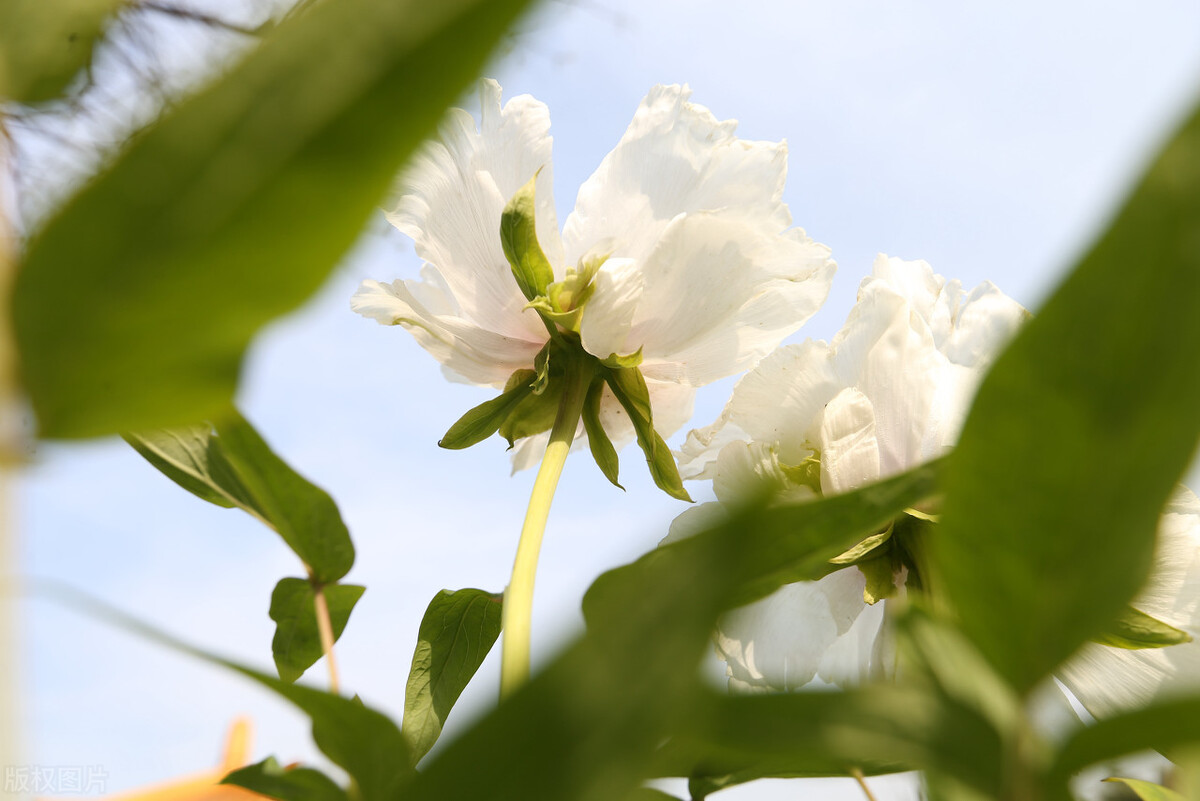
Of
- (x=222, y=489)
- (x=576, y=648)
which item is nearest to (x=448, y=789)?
(x=576, y=648)

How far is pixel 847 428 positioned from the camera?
308 millimetres

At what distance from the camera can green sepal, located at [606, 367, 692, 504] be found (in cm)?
35

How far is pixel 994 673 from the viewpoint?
9 cm

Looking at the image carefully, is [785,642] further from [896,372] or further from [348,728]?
[348,728]

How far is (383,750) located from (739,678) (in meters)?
0.22

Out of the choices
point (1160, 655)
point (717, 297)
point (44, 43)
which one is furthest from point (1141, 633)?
point (44, 43)

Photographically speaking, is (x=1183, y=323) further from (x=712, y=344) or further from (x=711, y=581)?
(x=712, y=344)

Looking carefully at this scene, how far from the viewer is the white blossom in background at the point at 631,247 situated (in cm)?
31

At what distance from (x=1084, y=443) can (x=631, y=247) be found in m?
0.28

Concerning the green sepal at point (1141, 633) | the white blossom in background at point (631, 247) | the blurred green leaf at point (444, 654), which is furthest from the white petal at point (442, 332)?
the green sepal at point (1141, 633)

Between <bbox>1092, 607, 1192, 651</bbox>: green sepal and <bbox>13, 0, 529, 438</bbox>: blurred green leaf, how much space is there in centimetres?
23

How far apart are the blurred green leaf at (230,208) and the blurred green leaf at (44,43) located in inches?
2.0

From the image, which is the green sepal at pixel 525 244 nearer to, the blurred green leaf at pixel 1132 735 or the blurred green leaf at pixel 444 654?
the blurred green leaf at pixel 444 654

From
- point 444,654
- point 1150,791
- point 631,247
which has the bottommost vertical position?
point 1150,791
